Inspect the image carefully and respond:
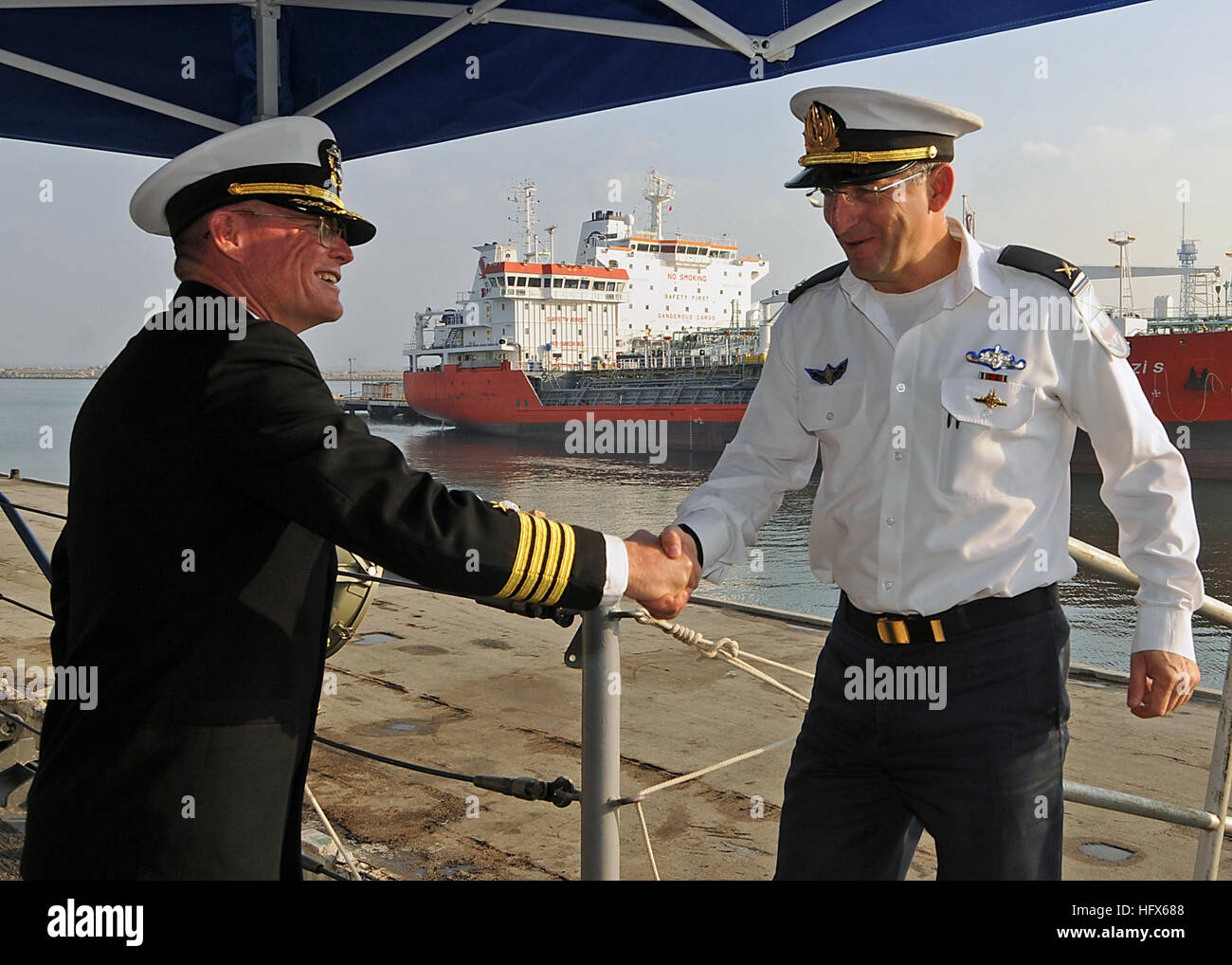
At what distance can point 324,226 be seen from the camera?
1585mm

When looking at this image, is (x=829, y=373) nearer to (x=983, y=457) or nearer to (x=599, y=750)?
(x=983, y=457)

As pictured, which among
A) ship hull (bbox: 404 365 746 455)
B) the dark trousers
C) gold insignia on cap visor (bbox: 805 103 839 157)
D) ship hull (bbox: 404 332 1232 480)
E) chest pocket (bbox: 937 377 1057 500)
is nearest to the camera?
the dark trousers

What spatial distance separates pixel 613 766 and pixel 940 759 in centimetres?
60

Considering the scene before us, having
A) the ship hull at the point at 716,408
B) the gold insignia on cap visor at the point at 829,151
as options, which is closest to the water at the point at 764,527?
the ship hull at the point at 716,408

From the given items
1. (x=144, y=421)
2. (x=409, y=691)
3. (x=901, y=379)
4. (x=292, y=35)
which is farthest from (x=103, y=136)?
(x=901, y=379)

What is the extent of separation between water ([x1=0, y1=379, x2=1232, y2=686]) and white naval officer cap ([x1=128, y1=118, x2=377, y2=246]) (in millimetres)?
4217

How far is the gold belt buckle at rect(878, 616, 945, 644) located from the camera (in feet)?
5.57

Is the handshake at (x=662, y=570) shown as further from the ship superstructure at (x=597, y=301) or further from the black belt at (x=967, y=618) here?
the ship superstructure at (x=597, y=301)

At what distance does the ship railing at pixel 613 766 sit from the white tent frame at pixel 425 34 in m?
1.60

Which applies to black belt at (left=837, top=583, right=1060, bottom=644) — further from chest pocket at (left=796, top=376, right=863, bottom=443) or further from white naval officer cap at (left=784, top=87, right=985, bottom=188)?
white naval officer cap at (left=784, top=87, right=985, bottom=188)

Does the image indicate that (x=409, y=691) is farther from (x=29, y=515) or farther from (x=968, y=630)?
(x=29, y=515)

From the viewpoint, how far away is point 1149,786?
10.9 feet

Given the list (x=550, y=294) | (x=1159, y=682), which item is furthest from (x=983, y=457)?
(x=550, y=294)

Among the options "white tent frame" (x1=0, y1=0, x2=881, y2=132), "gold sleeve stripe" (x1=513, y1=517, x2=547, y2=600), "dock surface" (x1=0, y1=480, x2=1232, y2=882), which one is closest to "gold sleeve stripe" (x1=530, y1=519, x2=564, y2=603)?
"gold sleeve stripe" (x1=513, y1=517, x2=547, y2=600)
